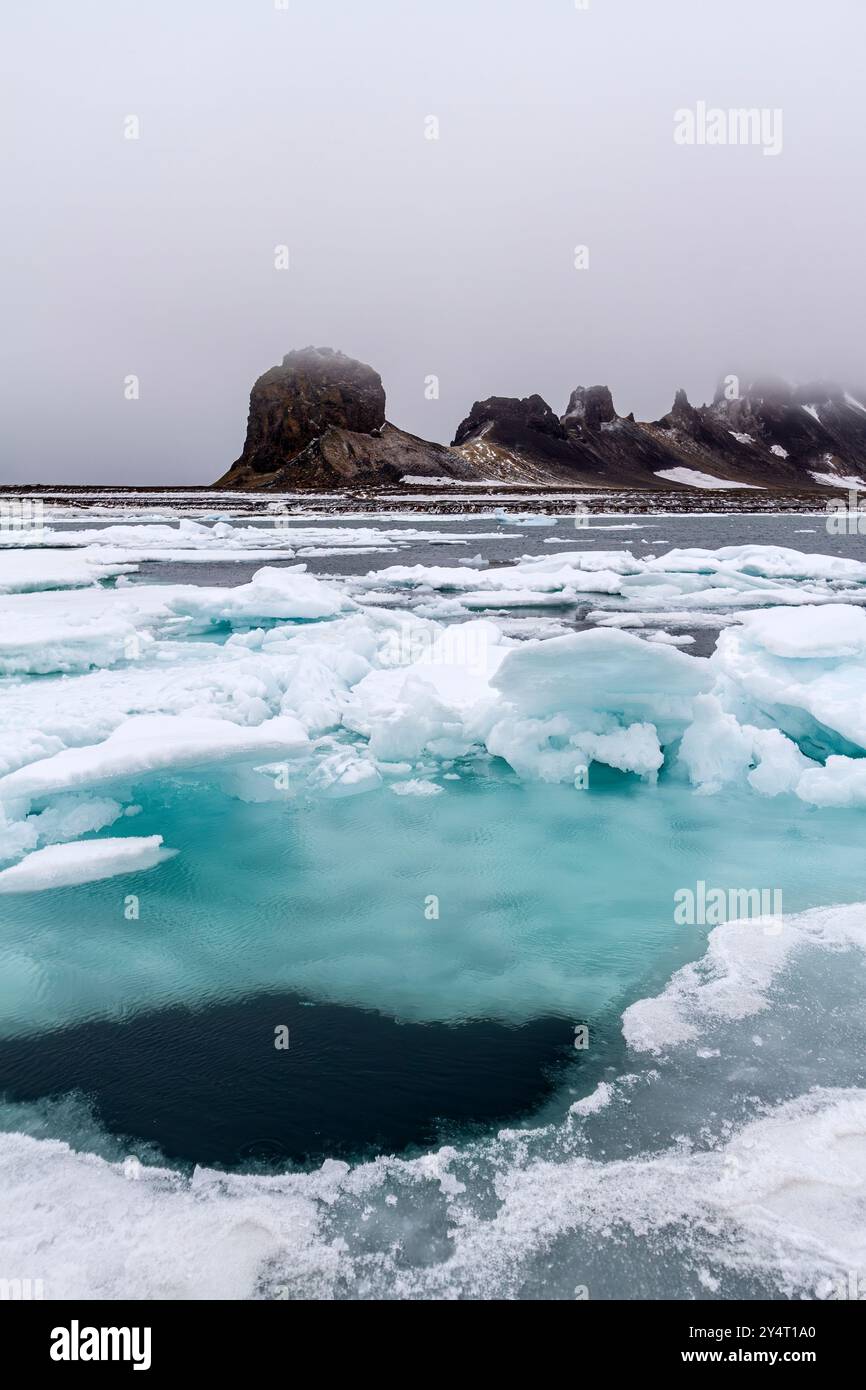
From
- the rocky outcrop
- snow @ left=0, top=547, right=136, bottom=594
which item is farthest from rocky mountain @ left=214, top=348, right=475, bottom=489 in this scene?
snow @ left=0, top=547, right=136, bottom=594

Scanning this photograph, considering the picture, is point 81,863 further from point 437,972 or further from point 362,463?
point 362,463

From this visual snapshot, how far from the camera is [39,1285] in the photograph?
301 cm

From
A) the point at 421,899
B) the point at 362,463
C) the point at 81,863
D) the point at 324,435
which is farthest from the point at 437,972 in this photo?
the point at 324,435

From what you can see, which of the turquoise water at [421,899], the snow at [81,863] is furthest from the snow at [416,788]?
the snow at [81,863]

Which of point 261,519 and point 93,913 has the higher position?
point 261,519

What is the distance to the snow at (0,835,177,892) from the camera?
6.18 m

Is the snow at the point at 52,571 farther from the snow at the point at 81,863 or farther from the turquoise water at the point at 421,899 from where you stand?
the snow at the point at 81,863

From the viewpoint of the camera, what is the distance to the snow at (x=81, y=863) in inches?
243

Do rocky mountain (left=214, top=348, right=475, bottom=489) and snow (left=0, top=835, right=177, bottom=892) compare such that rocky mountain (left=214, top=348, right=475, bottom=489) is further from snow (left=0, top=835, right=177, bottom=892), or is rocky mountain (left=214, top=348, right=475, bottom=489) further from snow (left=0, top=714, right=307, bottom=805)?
snow (left=0, top=835, right=177, bottom=892)

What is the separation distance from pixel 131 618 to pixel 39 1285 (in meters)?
13.7

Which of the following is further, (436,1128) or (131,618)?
(131,618)

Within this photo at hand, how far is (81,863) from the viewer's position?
644 cm
